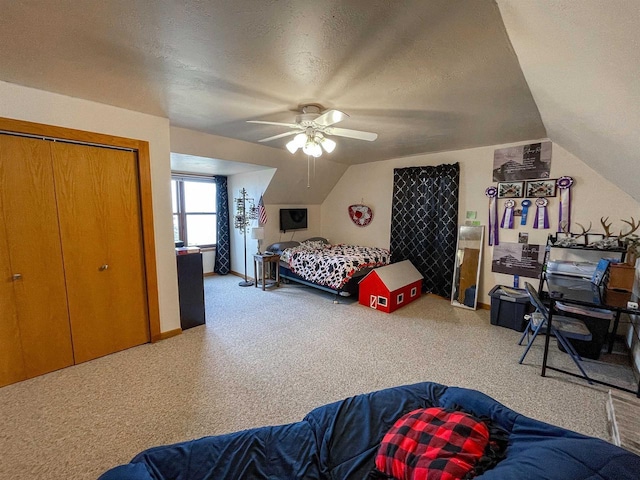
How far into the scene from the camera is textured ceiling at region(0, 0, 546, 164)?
1300 mm

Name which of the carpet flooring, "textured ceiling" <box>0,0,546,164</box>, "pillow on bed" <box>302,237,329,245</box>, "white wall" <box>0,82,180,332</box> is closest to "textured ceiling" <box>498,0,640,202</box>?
"textured ceiling" <box>0,0,546,164</box>

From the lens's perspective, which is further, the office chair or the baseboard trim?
the baseboard trim

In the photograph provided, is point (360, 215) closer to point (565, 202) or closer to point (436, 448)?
point (565, 202)

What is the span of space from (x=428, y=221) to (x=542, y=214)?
145 centimetres

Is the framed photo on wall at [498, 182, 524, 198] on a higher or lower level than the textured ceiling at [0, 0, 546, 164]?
lower

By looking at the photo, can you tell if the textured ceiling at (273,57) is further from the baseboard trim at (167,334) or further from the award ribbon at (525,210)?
the baseboard trim at (167,334)

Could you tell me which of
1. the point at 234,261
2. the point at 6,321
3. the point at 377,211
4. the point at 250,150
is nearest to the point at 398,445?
the point at 6,321

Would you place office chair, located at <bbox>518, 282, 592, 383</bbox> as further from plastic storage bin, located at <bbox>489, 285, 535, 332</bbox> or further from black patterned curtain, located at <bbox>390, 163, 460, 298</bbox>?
black patterned curtain, located at <bbox>390, 163, 460, 298</bbox>

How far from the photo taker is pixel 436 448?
107 centimetres

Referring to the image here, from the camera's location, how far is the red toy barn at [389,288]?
12.9 ft

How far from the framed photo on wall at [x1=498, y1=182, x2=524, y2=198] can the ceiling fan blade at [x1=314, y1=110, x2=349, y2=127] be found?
2.82 m

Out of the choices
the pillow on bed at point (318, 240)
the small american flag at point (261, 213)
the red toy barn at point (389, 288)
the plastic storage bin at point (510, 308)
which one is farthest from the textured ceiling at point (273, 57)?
the pillow on bed at point (318, 240)

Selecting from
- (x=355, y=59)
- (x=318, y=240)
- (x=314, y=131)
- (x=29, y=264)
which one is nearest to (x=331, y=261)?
(x=318, y=240)

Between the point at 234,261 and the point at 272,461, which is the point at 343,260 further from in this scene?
the point at 272,461
